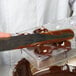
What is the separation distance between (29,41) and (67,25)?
0.18 meters

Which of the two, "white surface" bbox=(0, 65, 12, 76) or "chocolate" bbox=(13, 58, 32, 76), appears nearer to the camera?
"chocolate" bbox=(13, 58, 32, 76)

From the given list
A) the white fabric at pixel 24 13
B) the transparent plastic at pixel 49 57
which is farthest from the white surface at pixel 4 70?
the transparent plastic at pixel 49 57

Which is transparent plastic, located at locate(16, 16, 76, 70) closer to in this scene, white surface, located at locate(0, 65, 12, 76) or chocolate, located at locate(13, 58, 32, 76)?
chocolate, located at locate(13, 58, 32, 76)

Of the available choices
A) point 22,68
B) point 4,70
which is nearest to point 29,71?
point 22,68

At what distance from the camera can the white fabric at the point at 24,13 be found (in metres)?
0.63

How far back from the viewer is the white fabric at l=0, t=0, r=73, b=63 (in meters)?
0.63

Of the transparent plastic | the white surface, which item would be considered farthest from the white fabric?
the transparent plastic

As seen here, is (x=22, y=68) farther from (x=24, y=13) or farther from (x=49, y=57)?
(x=24, y=13)

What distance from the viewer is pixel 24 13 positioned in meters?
0.65

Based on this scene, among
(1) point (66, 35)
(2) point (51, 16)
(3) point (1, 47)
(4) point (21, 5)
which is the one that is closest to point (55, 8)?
(2) point (51, 16)

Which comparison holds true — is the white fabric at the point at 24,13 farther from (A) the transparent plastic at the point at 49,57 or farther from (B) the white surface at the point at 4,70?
(A) the transparent plastic at the point at 49,57

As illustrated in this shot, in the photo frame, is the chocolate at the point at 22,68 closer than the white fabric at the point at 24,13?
Yes

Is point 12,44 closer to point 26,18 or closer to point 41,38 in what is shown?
point 41,38

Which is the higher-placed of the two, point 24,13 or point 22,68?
point 24,13
